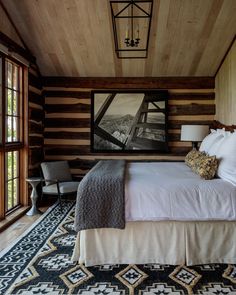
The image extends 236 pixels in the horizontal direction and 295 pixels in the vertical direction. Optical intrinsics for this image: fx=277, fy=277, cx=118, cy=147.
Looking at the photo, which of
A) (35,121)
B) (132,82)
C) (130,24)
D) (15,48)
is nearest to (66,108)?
(35,121)

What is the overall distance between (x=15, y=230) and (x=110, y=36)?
3.27 metres

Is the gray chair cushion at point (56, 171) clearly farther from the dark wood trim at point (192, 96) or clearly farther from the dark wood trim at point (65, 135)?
the dark wood trim at point (192, 96)

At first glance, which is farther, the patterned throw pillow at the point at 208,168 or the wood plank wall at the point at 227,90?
the wood plank wall at the point at 227,90

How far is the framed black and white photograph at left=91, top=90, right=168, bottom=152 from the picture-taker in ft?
18.2

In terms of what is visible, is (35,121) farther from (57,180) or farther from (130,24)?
(130,24)

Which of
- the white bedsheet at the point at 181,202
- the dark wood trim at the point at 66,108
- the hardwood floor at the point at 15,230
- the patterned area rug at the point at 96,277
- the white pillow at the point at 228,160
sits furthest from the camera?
the dark wood trim at the point at 66,108

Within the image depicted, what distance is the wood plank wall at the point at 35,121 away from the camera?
16.3 ft

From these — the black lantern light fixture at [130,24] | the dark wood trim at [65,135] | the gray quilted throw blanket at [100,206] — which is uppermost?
the black lantern light fixture at [130,24]

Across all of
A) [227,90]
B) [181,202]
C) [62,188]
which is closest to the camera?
[181,202]

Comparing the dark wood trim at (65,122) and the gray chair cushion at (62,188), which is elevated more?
the dark wood trim at (65,122)

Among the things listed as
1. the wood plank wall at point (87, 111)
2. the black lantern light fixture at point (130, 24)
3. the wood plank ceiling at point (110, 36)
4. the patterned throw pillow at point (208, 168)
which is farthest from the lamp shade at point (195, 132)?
the patterned throw pillow at point (208, 168)

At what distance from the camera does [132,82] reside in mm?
5617

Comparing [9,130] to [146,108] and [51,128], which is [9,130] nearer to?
[51,128]

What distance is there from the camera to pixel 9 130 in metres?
4.43
